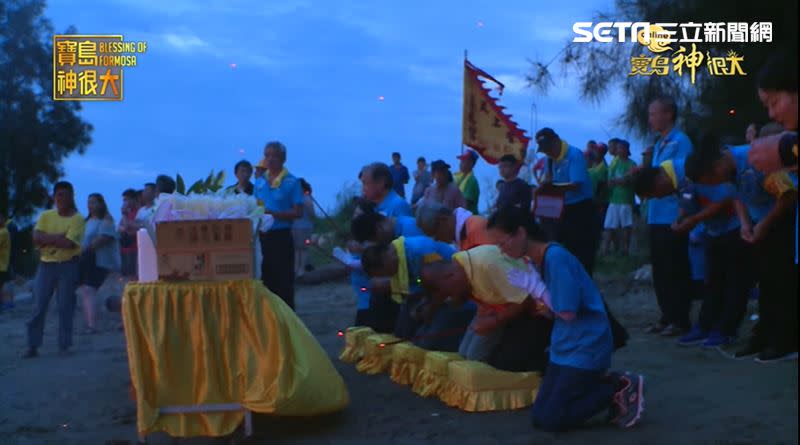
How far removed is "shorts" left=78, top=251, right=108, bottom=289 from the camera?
42.3 ft

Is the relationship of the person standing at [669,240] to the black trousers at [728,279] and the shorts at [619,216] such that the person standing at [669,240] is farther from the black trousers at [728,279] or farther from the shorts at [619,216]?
the shorts at [619,216]

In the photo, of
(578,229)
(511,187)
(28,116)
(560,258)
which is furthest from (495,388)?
(28,116)

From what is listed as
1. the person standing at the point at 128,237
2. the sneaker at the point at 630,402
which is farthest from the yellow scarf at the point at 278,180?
the person standing at the point at 128,237

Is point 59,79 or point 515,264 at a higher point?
point 59,79

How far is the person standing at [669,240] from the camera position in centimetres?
874

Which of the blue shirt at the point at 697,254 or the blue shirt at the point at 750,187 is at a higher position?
the blue shirt at the point at 750,187

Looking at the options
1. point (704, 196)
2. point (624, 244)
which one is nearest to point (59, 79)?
point (624, 244)

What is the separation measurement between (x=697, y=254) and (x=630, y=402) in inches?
155

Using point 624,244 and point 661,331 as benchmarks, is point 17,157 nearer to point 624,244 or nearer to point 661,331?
point 624,244

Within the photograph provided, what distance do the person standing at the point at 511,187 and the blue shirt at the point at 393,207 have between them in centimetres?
297

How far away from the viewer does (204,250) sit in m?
6.13

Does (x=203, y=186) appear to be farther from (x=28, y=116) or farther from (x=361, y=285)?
(x=28, y=116)

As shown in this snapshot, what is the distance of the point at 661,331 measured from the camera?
9.54 metres

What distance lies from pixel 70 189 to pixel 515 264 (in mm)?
6432
